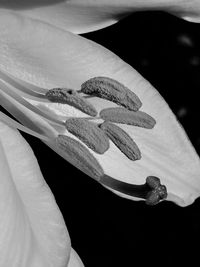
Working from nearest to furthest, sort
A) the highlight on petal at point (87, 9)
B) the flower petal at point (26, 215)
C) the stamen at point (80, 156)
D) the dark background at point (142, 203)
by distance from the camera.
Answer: the flower petal at point (26, 215) < the stamen at point (80, 156) < the highlight on petal at point (87, 9) < the dark background at point (142, 203)

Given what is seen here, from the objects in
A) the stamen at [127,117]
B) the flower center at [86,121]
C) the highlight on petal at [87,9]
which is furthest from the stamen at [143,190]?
the highlight on petal at [87,9]

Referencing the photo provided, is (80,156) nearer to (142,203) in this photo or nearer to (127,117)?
(127,117)

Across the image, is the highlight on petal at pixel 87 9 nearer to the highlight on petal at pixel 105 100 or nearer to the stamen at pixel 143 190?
the highlight on petal at pixel 105 100

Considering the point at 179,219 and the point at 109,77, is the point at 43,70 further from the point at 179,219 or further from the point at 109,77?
the point at 179,219

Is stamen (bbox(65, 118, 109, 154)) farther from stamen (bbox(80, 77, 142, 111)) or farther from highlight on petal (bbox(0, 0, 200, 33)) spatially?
highlight on petal (bbox(0, 0, 200, 33))

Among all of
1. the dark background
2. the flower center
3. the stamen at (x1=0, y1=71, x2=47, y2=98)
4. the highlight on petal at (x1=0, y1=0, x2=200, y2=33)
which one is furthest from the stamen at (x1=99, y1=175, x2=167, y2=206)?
the dark background

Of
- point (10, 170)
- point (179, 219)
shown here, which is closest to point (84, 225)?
point (179, 219)
